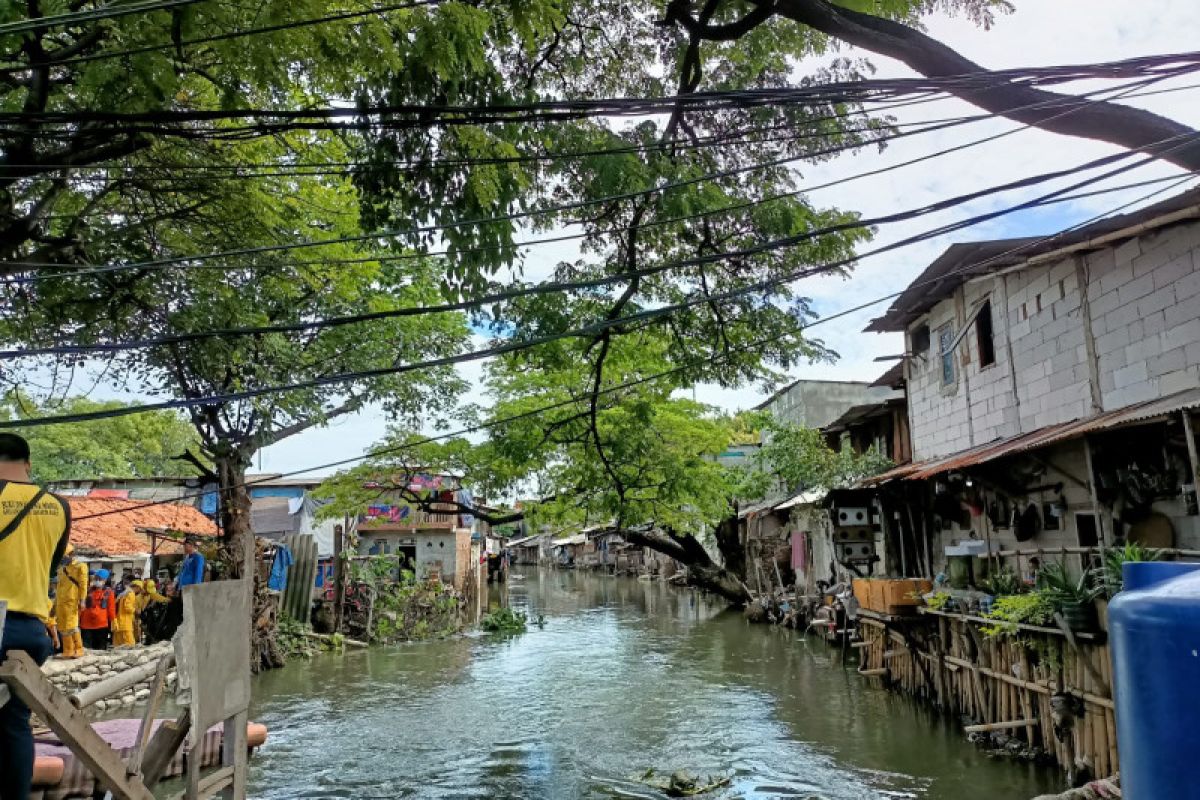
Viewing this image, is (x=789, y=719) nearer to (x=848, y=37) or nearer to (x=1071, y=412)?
(x=1071, y=412)

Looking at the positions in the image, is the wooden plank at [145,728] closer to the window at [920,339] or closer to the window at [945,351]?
the window at [945,351]

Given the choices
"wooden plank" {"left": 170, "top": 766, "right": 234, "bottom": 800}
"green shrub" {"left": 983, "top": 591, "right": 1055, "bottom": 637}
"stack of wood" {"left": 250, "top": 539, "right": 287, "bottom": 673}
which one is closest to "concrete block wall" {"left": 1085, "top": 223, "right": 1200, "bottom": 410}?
"green shrub" {"left": 983, "top": 591, "right": 1055, "bottom": 637}

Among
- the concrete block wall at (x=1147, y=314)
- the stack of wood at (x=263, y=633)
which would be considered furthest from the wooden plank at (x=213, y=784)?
the stack of wood at (x=263, y=633)

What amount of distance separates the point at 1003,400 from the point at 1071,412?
1923 mm

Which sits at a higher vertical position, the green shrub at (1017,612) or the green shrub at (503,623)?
the green shrub at (1017,612)

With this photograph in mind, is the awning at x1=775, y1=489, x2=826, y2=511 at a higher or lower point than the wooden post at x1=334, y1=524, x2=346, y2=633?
higher

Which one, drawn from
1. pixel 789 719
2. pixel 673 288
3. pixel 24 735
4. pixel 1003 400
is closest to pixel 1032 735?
pixel 789 719

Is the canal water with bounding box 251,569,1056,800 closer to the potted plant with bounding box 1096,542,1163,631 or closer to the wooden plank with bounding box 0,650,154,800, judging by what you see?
the potted plant with bounding box 1096,542,1163,631

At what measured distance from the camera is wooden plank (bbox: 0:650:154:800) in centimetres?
318

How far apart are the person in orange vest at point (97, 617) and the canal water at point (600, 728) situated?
3198 millimetres

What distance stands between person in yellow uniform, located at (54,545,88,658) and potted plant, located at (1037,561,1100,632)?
1534 centimetres

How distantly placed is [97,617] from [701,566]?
1919 cm

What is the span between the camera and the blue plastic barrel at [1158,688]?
59.3 inches

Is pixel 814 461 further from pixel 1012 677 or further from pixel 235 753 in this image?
pixel 235 753
